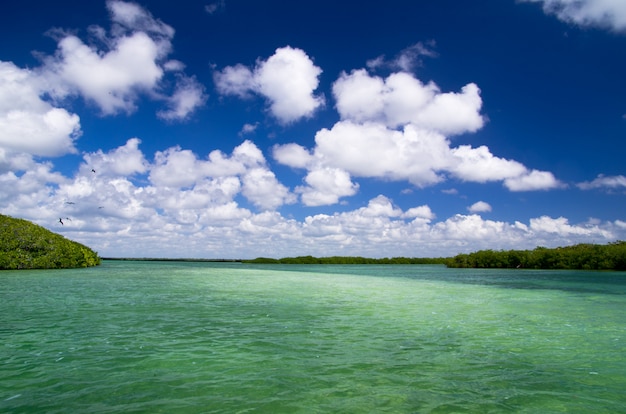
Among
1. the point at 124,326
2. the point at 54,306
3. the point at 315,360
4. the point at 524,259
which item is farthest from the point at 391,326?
the point at 524,259

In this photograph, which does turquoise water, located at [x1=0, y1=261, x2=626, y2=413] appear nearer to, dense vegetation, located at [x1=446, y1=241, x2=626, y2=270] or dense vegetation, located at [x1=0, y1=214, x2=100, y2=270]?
dense vegetation, located at [x1=0, y1=214, x2=100, y2=270]

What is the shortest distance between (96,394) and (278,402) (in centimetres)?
361

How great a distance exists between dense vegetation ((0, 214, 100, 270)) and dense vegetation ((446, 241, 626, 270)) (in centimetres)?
9769

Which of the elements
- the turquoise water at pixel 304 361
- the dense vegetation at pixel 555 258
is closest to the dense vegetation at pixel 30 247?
the turquoise water at pixel 304 361

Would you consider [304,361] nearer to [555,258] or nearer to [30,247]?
[30,247]

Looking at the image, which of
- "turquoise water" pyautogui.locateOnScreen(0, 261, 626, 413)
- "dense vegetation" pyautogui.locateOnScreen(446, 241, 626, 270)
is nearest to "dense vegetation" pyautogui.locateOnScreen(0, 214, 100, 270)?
"turquoise water" pyautogui.locateOnScreen(0, 261, 626, 413)

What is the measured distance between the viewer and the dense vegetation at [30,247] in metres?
59.8

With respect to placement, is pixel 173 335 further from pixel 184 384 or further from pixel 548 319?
pixel 548 319

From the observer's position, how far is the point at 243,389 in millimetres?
8398

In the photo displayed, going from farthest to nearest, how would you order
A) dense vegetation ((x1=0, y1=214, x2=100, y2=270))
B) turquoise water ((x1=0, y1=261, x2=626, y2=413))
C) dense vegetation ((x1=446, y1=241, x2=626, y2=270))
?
dense vegetation ((x1=446, y1=241, x2=626, y2=270)) → dense vegetation ((x1=0, y1=214, x2=100, y2=270)) → turquoise water ((x1=0, y1=261, x2=626, y2=413))

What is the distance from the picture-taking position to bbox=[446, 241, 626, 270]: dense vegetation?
3206 inches

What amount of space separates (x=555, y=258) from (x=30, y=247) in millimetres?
105825

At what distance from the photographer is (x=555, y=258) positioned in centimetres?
9488

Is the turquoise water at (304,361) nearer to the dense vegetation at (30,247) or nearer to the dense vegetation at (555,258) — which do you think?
the dense vegetation at (30,247)
